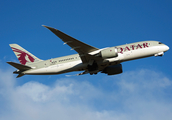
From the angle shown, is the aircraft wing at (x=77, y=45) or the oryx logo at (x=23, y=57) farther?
the oryx logo at (x=23, y=57)

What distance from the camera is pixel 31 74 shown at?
4178 centimetres

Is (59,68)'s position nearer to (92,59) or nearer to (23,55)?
(92,59)

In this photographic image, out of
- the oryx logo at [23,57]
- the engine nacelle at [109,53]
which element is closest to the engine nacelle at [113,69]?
the engine nacelle at [109,53]

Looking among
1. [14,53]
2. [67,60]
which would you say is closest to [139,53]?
[67,60]

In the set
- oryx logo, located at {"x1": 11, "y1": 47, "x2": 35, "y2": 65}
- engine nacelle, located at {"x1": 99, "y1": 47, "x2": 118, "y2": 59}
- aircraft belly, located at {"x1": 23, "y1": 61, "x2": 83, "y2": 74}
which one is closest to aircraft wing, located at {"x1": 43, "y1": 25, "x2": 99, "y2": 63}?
engine nacelle, located at {"x1": 99, "y1": 47, "x2": 118, "y2": 59}

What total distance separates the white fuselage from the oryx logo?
2.49 m

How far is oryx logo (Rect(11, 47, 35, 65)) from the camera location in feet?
146

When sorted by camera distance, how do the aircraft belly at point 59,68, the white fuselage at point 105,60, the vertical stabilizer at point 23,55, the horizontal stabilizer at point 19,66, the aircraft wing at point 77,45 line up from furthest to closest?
the vertical stabilizer at point 23,55
the aircraft belly at point 59,68
the white fuselage at point 105,60
the horizontal stabilizer at point 19,66
the aircraft wing at point 77,45

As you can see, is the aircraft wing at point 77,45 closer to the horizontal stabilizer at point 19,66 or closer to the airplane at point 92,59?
the airplane at point 92,59

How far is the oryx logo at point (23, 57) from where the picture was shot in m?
44.5

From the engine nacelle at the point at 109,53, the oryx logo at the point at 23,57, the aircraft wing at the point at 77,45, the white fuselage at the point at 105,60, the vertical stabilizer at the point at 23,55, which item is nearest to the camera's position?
the aircraft wing at the point at 77,45

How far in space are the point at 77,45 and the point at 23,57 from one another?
14.1 meters

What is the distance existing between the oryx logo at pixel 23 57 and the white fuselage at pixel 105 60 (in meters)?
2.49

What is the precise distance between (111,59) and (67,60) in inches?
320
